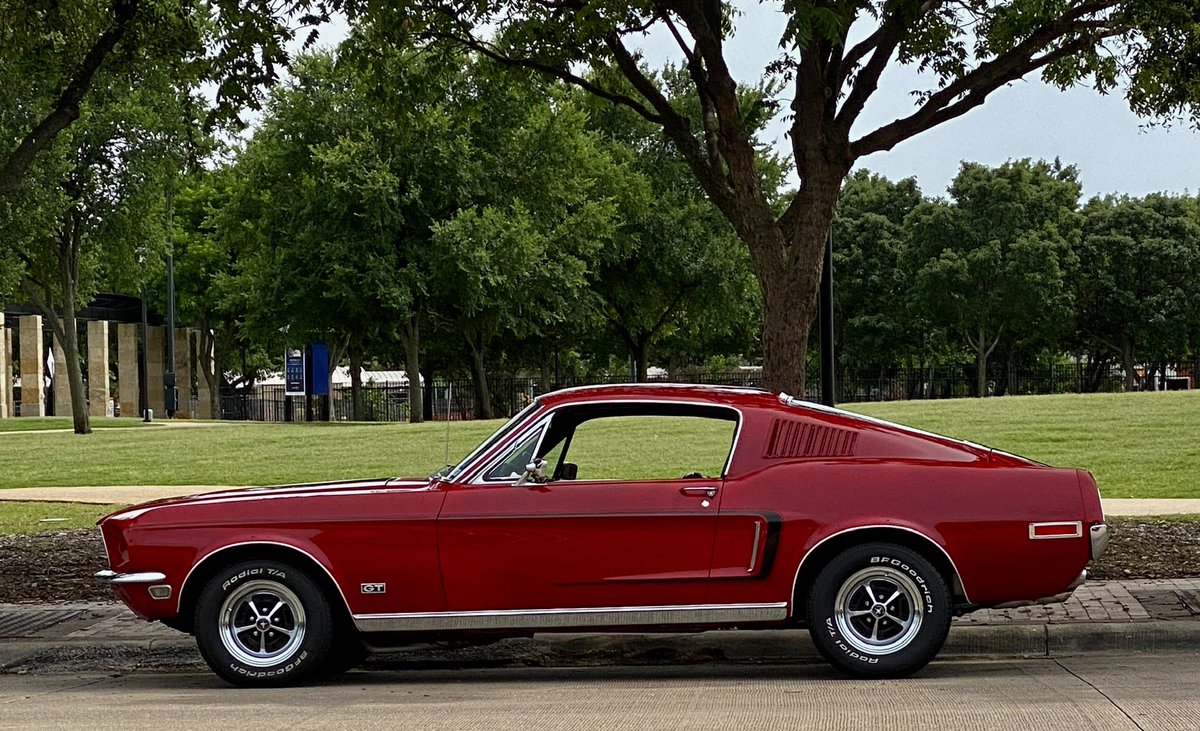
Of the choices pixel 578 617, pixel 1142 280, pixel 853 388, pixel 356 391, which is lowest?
pixel 578 617

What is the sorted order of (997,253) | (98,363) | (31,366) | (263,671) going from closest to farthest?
(263,671) < (997,253) < (31,366) < (98,363)

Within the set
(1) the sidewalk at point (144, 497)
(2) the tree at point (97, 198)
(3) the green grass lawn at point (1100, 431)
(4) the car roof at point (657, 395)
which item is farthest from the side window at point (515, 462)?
(2) the tree at point (97, 198)

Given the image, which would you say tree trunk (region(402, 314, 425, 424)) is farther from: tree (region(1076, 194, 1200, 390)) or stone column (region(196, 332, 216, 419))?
tree (region(1076, 194, 1200, 390))

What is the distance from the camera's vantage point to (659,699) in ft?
22.8

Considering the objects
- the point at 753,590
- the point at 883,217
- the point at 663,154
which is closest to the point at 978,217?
the point at 883,217

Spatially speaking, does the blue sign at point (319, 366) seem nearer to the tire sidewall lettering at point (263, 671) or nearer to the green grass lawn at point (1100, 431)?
the green grass lawn at point (1100, 431)

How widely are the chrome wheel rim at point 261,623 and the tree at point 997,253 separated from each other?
160 ft

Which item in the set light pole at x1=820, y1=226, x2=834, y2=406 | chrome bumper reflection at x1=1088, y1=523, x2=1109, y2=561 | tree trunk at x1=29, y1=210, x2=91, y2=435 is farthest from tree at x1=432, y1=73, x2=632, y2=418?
chrome bumper reflection at x1=1088, y1=523, x2=1109, y2=561

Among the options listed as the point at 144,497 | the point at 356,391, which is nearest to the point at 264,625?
the point at 144,497

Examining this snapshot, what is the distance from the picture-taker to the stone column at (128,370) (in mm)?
64250

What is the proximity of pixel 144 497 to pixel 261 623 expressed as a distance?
39.8 feet

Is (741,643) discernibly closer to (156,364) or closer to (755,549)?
(755,549)

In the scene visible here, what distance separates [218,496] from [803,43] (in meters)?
6.02

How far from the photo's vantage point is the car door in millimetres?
7227
